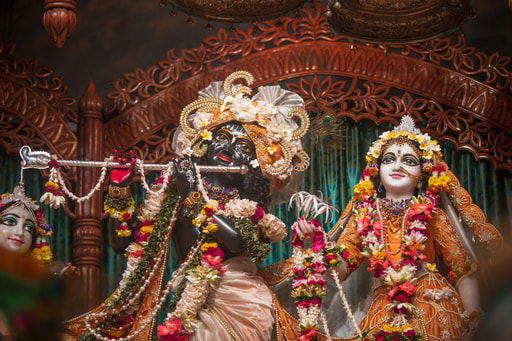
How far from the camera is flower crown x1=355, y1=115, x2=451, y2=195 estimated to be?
16.7 feet

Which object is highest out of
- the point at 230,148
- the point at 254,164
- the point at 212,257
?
the point at 230,148

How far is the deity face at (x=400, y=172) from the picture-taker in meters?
5.06

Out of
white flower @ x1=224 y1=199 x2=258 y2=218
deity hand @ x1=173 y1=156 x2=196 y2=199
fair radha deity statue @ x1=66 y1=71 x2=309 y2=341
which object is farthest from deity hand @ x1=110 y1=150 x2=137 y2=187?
white flower @ x1=224 y1=199 x2=258 y2=218

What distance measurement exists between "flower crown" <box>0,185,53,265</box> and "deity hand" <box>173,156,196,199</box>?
1.03m

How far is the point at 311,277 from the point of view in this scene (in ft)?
15.3

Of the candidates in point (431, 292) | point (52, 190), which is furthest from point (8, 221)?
point (431, 292)

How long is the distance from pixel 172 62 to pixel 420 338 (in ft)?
9.68

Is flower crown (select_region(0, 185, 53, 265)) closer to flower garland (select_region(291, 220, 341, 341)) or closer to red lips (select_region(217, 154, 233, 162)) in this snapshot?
red lips (select_region(217, 154, 233, 162))

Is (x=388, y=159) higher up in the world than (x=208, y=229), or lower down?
higher up

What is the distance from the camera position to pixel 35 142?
19.1ft

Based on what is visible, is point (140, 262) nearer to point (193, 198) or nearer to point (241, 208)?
point (193, 198)

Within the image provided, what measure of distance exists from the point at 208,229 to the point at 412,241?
129 centimetres

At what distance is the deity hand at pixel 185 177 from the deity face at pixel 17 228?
107 cm

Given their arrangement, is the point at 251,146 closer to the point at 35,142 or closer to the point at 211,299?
the point at 211,299
